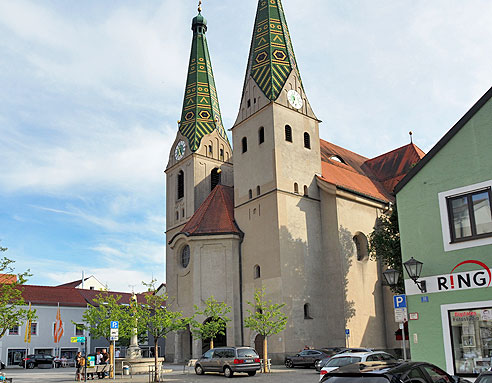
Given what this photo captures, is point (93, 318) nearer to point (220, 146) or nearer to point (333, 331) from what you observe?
point (333, 331)

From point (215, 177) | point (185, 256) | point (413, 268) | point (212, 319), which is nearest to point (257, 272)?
point (212, 319)

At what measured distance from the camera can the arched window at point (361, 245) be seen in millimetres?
36491

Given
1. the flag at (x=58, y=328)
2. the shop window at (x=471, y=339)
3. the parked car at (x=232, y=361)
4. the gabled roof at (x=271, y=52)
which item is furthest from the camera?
the flag at (x=58, y=328)

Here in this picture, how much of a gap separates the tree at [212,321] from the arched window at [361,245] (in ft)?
34.3

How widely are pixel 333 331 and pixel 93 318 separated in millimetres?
15777

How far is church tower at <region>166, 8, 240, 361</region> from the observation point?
117 feet

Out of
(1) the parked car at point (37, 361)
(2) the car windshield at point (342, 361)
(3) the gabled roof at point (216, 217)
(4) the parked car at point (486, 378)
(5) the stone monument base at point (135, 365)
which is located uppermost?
(3) the gabled roof at point (216, 217)

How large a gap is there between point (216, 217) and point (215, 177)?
9062 mm

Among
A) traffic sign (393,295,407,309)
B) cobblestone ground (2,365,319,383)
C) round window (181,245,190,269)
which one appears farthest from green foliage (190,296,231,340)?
traffic sign (393,295,407,309)

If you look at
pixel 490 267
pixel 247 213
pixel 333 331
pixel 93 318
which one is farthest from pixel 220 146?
pixel 490 267

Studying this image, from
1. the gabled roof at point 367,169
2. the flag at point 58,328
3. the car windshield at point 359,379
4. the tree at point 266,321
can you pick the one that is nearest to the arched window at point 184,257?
the tree at point 266,321

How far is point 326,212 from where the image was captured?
117ft

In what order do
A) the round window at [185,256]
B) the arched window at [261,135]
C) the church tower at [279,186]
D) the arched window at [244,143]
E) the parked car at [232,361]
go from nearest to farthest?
the parked car at [232,361] → the church tower at [279,186] → the arched window at [261,135] → the round window at [185,256] → the arched window at [244,143]

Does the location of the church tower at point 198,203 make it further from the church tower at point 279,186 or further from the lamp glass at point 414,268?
the lamp glass at point 414,268
